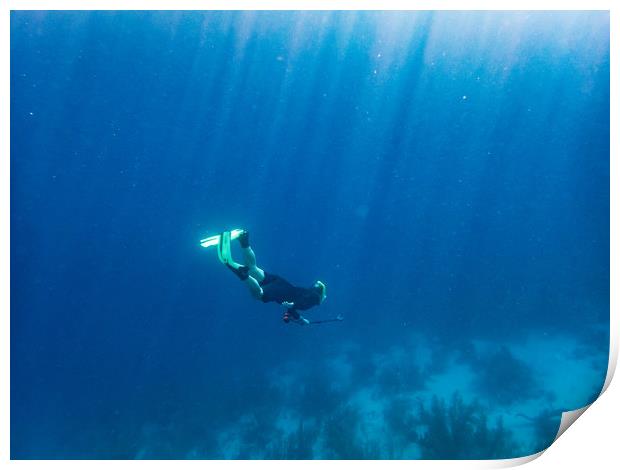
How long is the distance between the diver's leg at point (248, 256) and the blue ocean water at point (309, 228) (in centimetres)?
276

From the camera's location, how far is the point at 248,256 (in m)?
6.12

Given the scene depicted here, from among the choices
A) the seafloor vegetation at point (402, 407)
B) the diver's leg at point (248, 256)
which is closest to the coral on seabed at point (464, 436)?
the seafloor vegetation at point (402, 407)

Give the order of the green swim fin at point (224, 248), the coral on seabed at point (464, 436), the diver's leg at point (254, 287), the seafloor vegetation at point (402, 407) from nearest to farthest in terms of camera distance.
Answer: the green swim fin at point (224, 248) → the diver's leg at point (254, 287) → the coral on seabed at point (464, 436) → the seafloor vegetation at point (402, 407)

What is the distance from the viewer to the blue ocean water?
32.4ft

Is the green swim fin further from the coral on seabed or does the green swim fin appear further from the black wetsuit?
the coral on seabed

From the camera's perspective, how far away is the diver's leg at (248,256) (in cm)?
578

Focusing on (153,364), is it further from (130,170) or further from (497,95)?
(497,95)

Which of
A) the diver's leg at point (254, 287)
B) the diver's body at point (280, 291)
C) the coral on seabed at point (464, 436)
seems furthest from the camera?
the coral on seabed at point (464, 436)

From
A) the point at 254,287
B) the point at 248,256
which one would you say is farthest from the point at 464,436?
the point at 248,256

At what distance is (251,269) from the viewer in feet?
21.0

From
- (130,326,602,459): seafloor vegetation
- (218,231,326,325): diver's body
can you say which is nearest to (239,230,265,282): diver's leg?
(218,231,326,325): diver's body

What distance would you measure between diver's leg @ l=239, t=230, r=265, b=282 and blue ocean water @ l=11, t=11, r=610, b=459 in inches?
109

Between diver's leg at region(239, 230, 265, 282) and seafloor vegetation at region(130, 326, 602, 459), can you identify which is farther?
seafloor vegetation at region(130, 326, 602, 459)

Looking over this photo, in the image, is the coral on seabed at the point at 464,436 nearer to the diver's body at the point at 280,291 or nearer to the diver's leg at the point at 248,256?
the diver's body at the point at 280,291
